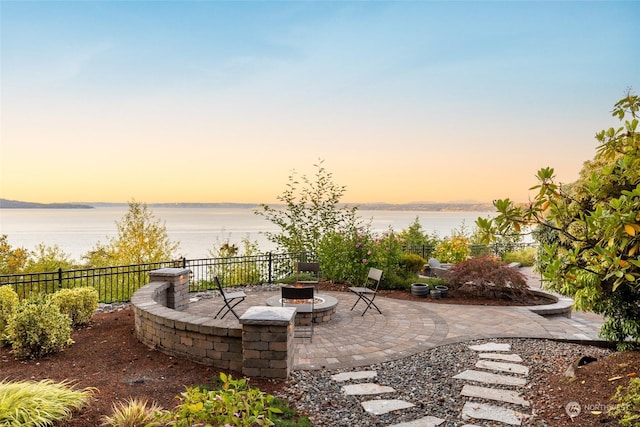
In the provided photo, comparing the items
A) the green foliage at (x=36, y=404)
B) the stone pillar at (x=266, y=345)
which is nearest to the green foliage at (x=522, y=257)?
the stone pillar at (x=266, y=345)

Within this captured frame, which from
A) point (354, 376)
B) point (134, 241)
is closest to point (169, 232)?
point (134, 241)

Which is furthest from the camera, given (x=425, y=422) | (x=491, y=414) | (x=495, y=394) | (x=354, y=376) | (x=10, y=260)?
(x=10, y=260)

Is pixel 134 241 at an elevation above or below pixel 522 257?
above

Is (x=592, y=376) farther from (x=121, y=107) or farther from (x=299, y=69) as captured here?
(x=121, y=107)

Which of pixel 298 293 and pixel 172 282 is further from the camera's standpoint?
pixel 172 282

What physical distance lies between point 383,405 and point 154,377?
2.75 metres

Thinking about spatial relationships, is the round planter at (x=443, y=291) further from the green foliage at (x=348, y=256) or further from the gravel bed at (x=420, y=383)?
the gravel bed at (x=420, y=383)

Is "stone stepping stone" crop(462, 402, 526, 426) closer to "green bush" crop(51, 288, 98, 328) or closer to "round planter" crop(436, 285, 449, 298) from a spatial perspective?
"round planter" crop(436, 285, 449, 298)

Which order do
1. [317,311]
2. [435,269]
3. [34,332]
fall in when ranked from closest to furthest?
[34,332] < [317,311] < [435,269]

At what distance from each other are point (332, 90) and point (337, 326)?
332 inches

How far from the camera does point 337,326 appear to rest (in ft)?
22.4

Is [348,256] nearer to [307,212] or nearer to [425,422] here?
[307,212]

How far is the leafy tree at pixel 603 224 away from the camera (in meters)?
2.41

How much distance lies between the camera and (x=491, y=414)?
358 centimetres
